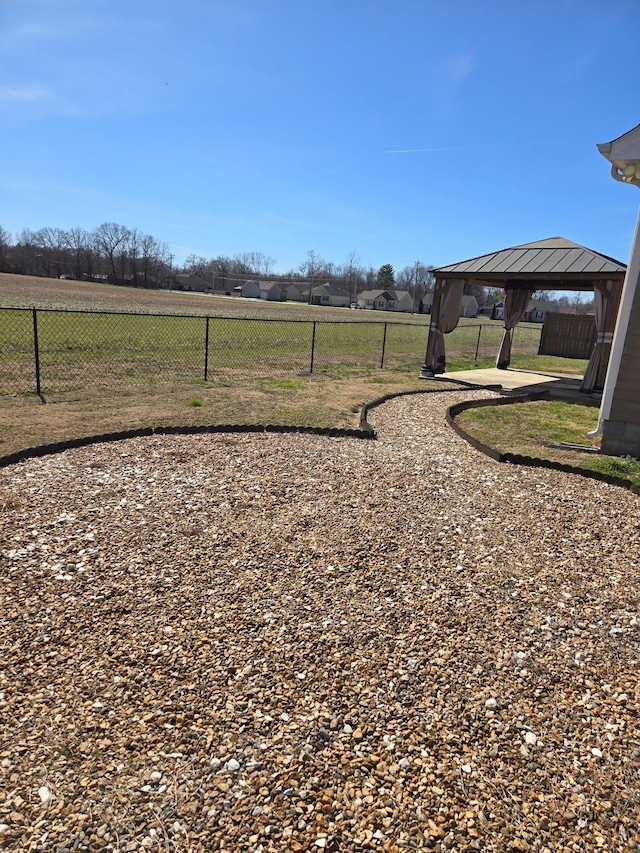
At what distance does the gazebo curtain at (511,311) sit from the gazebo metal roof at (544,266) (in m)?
1.46

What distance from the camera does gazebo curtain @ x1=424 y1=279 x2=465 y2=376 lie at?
11.8m

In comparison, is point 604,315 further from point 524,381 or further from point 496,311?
point 496,311

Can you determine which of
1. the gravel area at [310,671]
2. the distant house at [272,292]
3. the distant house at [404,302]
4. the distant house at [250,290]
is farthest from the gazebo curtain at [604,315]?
the distant house at [250,290]

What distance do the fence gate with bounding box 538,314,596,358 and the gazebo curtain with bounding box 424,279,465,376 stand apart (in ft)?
39.0

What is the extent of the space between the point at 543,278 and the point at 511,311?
4101 mm

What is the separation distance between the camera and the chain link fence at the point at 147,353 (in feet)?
29.6

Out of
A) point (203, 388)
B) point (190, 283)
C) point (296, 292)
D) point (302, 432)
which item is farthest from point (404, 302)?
point (302, 432)

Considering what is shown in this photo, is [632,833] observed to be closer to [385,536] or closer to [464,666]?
[464,666]

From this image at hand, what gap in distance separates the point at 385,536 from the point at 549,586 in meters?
1.09

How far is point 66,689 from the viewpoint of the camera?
2.11m

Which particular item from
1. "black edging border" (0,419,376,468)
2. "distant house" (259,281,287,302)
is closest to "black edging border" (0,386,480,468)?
"black edging border" (0,419,376,468)

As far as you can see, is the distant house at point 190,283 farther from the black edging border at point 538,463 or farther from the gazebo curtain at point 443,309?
the black edging border at point 538,463

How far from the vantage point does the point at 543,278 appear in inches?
422

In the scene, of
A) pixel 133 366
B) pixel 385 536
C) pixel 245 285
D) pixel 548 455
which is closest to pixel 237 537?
pixel 385 536
